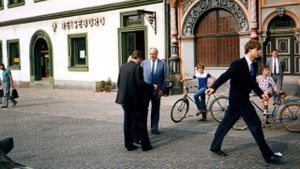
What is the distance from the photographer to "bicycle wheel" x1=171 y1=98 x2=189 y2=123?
11.1 m

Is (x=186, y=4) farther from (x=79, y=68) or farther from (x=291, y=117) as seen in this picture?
(x=291, y=117)

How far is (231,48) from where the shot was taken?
56.3 ft

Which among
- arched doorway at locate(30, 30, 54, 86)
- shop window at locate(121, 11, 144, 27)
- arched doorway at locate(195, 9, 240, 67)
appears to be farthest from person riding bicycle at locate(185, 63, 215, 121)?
arched doorway at locate(30, 30, 54, 86)

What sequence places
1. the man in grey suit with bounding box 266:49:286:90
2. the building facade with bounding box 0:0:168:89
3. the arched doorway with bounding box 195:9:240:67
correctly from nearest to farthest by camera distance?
the man in grey suit with bounding box 266:49:286:90, the arched doorway with bounding box 195:9:240:67, the building facade with bounding box 0:0:168:89

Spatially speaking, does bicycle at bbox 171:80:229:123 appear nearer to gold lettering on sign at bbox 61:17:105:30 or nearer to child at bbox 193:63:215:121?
child at bbox 193:63:215:121

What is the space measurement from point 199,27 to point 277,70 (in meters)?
4.36

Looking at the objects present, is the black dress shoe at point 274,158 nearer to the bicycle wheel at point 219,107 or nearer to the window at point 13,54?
the bicycle wheel at point 219,107

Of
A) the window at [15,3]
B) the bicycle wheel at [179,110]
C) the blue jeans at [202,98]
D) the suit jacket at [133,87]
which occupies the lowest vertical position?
the bicycle wheel at [179,110]

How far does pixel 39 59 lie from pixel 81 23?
5507 mm

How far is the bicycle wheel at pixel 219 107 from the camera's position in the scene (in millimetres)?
10344

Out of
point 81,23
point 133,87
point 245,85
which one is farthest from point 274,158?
point 81,23

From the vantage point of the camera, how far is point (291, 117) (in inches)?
367

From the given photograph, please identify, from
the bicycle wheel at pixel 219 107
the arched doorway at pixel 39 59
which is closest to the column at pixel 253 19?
the bicycle wheel at pixel 219 107

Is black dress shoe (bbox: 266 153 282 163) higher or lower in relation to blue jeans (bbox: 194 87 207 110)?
lower
